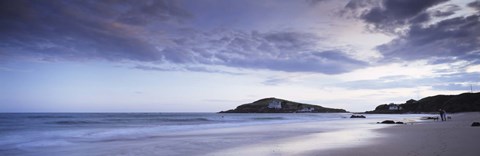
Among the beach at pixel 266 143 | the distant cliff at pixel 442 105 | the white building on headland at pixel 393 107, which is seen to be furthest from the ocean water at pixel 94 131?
the white building on headland at pixel 393 107

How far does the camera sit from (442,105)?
411 feet

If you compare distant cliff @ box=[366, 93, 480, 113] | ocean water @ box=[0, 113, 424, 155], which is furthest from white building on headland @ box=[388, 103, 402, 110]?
ocean water @ box=[0, 113, 424, 155]

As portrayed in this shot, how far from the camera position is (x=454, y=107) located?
112250 millimetres

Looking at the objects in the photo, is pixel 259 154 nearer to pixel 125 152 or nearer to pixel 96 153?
pixel 125 152

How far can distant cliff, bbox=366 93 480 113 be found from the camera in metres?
108

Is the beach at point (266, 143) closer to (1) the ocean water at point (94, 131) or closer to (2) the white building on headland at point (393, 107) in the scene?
(1) the ocean water at point (94, 131)

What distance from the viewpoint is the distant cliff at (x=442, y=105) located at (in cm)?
10793

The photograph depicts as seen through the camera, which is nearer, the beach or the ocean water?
the beach

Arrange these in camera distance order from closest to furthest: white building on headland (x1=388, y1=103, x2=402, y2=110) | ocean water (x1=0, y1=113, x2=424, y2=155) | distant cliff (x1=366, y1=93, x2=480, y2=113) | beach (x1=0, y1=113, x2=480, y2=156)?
beach (x1=0, y1=113, x2=480, y2=156)
ocean water (x1=0, y1=113, x2=424, y2=155)
distant cliff (x1=366, y1=93, x2=480, y2=113)
white building on headland (x1=388, y1=103, x2=402, y2=110)

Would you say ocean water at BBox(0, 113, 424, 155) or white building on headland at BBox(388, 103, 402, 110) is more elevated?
white building on headland at BBox(388, 103, 402, 110)

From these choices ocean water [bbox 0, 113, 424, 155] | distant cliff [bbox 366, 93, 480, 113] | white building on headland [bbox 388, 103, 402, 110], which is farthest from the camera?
white building on headland [bbox 388, 103, 402, 110]

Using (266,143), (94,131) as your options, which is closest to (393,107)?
(94,131)

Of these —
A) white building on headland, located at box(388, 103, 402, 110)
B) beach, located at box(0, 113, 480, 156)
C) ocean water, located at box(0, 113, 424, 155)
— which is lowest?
A: ocean water, located at box(0, 113, 424, 155)

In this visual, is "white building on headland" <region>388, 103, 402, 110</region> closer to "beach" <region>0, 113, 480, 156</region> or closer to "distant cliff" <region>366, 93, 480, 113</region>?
"distant cliff" <region>366, 93, 480, 113</region>
